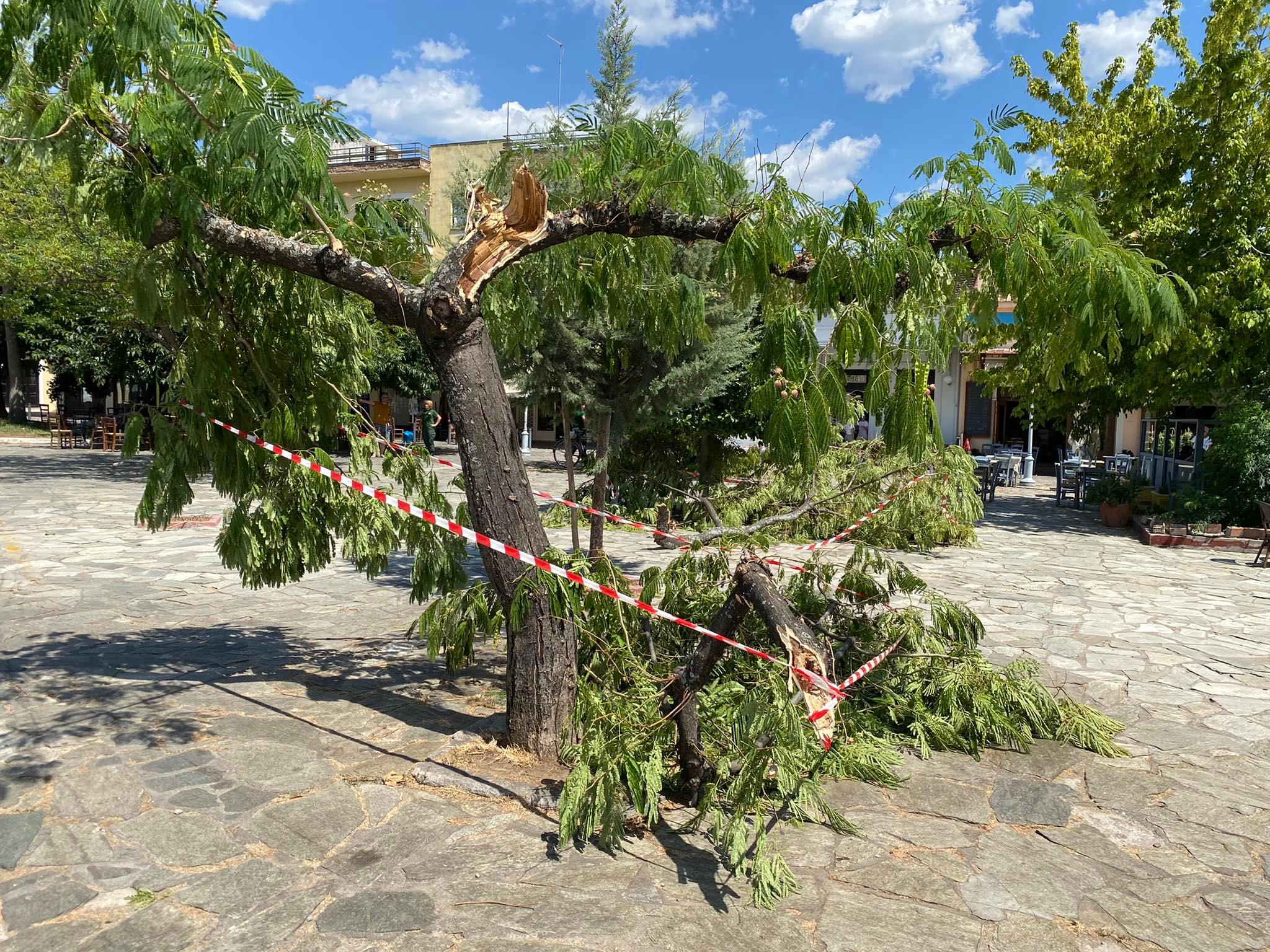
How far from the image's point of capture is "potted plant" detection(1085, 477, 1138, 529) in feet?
50.3

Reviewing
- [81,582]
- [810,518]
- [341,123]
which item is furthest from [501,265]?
[810,518]

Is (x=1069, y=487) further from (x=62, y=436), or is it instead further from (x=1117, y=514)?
(x=62, y=436)

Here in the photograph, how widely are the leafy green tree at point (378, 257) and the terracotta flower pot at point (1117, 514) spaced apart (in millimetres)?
12307

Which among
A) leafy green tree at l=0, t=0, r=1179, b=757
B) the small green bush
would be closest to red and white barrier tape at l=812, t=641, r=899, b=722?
leafy green tree at l=0, t=0, r=1179, b=757

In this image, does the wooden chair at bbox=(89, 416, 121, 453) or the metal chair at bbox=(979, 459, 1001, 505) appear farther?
the wooden chair at bbox=(89, 416, 121, 453)

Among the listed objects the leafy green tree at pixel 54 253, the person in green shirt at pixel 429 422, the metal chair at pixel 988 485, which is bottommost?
the metal chair at pixel 988 485

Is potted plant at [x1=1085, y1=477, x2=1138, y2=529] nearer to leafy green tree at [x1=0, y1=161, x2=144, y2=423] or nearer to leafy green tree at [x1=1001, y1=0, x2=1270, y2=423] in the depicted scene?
leafy green tree at [x1=1001, y1=0, x2=1270, y2=423]

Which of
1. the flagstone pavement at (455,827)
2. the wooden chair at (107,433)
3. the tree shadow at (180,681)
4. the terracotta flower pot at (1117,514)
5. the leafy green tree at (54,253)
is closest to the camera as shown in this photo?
the flagstone pavement at (455,827)

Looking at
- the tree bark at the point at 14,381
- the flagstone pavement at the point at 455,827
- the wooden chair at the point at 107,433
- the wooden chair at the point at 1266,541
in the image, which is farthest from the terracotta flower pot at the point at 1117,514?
the tree bark at the point at 14,381

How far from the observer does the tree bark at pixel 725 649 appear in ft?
12.5

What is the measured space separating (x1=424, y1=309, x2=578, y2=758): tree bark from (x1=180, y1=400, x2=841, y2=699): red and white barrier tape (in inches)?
3.8

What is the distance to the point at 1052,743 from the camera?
5227 millimetres

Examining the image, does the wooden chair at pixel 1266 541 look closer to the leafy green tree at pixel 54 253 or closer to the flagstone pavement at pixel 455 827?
the flagstone pavement at pixel 455 827

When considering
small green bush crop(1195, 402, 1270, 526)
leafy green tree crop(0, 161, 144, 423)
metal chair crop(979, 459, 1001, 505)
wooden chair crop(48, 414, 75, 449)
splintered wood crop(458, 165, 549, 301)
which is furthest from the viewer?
wooden chair crop(48, 414, 75, 449)
